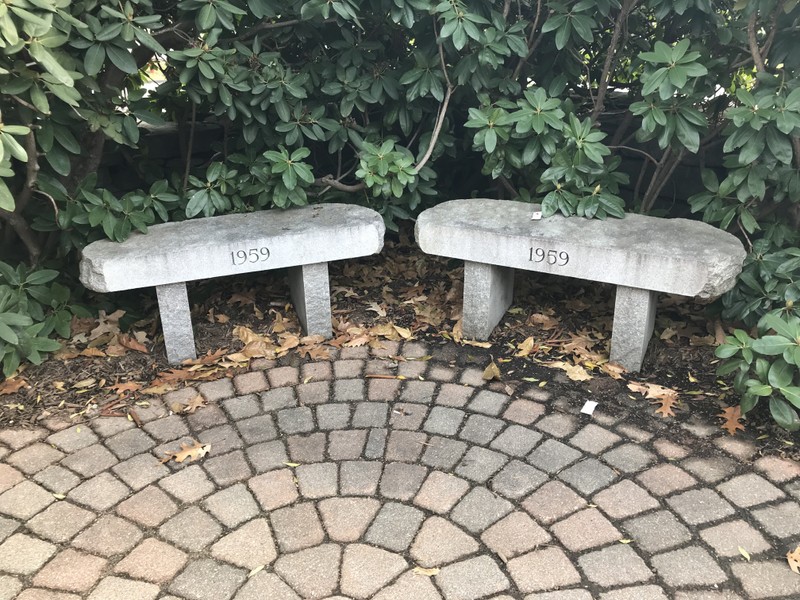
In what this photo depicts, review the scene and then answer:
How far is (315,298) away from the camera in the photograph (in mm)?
3699

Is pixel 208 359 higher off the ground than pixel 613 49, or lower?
lower

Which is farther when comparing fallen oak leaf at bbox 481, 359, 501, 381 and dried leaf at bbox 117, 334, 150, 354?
dried leaf at bbox 117, 334, 150, 354

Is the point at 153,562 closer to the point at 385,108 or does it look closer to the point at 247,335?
the point at 247,335

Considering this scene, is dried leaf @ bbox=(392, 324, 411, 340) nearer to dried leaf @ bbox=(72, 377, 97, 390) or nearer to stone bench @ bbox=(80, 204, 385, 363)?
stone bench @ bbox=(80, 204, 385, 363)

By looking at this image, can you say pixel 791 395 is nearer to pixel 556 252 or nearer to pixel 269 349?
pixel 556 252

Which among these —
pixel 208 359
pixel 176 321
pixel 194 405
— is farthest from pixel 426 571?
pixel 176 321

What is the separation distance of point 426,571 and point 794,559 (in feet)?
3.99

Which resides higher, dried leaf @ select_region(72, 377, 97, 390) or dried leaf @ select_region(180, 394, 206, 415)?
dried leaf @ select_region(72, 377, 97, 390)

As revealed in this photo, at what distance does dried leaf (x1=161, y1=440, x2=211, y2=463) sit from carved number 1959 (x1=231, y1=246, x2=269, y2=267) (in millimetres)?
1007

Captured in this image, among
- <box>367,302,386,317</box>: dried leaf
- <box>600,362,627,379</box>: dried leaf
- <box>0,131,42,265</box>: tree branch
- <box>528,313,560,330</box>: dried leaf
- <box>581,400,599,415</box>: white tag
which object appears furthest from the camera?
<box>367,302,386,317</box>: dried leaf

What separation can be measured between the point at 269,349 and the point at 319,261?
0.55m

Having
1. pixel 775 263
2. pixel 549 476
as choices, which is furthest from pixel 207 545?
pixel 775 263

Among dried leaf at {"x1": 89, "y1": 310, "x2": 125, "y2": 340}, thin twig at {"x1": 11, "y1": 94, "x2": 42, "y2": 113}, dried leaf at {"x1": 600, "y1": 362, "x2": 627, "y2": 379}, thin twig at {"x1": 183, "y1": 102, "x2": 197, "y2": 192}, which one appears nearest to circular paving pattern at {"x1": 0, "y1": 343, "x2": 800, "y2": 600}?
dried leaf at {"x1": 600, "y1": 362, "x2": 627, "y2": 379}

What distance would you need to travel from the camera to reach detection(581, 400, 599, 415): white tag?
9.98ft
